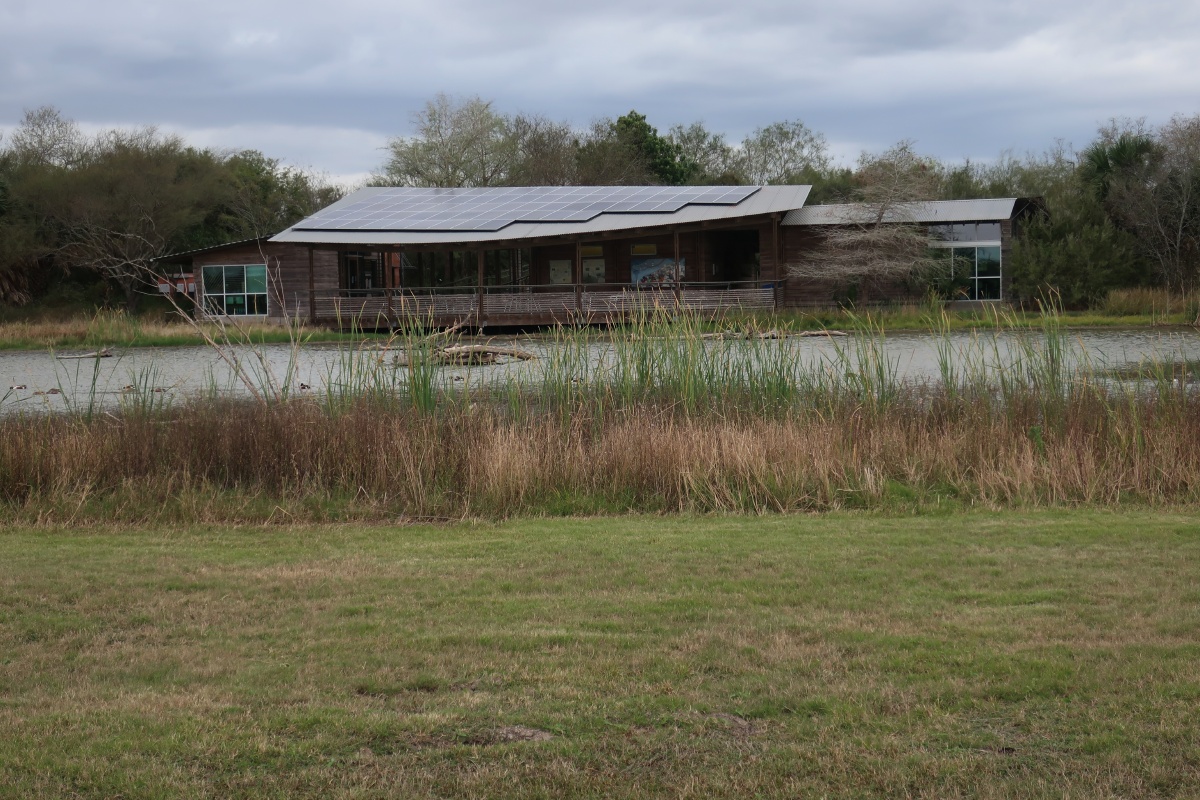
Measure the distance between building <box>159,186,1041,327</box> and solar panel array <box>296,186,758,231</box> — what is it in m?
0.07

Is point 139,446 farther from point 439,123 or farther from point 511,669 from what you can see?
point 439,123

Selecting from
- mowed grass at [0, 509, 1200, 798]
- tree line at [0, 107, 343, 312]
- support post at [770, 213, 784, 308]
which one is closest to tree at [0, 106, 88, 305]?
tree line at [0, 107, 343, 312]

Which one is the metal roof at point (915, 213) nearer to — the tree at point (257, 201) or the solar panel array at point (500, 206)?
the solar panel array at point (500, 206)

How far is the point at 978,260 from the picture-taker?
108ft

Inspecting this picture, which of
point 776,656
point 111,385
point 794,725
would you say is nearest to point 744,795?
point 794,725

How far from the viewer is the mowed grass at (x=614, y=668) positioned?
3.51 meters

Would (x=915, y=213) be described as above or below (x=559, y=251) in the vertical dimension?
above

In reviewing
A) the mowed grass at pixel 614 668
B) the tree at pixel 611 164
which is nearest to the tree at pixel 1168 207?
the tree at pixel 611 164

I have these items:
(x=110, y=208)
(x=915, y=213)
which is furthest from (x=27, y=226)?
(x=915, y=213)

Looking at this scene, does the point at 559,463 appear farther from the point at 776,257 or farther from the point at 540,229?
the point at 776,257

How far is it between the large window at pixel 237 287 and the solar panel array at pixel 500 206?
2.92 metres

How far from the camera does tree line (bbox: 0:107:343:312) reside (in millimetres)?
39750

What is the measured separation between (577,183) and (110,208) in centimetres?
1902

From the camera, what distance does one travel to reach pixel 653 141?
53.3m
